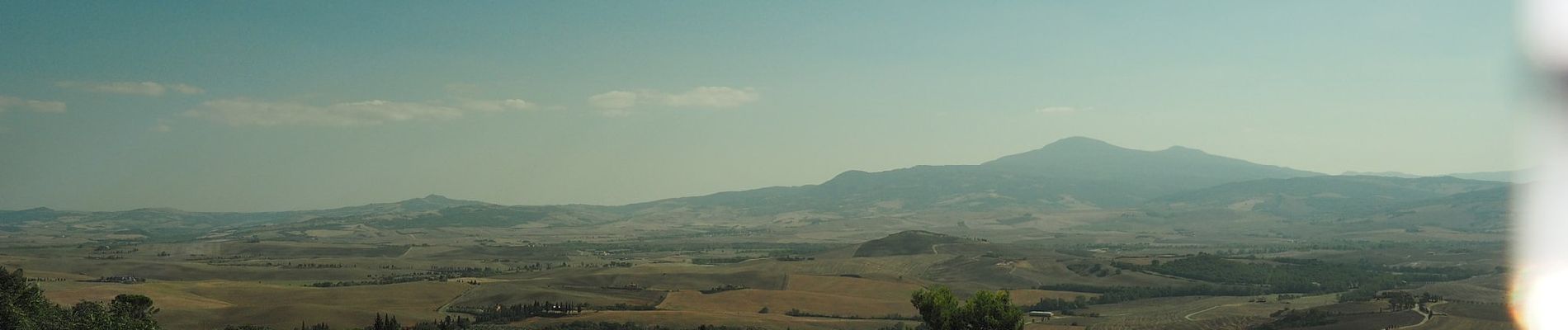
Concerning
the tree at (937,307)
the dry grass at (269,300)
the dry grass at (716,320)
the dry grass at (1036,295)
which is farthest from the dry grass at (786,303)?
the tree at (937,307)

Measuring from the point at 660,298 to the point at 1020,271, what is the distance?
77.2 m

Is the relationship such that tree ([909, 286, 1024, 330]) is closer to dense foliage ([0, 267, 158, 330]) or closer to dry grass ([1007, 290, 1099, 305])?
dense foliage ([0, 267, 158, 330])

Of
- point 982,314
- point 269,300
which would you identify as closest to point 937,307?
point 982,314

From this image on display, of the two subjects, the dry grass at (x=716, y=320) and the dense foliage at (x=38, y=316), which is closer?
the dense foliage at (x=38, y=316)

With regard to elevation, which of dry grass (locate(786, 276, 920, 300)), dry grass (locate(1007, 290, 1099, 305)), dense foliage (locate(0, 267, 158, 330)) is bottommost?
dry grass (locate(1007, 290, 1099, 305))

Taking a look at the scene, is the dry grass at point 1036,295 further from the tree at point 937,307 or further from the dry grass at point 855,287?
the tree at point 937,307

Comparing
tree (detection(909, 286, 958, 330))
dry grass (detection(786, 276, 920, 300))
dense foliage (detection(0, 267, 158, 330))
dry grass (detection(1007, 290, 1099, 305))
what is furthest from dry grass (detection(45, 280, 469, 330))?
dry grass (detection(1007, 290, 1099, 305))

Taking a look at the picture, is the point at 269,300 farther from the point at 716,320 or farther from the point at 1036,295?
the point at 1036,295

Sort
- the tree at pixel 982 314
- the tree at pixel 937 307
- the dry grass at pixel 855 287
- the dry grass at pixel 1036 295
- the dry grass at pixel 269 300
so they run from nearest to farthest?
the tree at pixel 982 314, the tree at pixel 937 307, the dry grass at pixel 269 300, the dry grass at pixel 1036 295, the dry grass at pixel 855 287

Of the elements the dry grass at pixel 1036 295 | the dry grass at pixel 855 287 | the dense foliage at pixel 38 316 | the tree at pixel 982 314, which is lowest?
the dry grass at pixel 1036 295

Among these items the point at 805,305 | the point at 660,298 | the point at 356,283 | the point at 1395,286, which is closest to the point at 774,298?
the point at 805,305

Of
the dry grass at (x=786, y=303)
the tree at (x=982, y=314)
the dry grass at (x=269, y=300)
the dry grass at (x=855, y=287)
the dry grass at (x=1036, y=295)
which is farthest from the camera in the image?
the dry grass at (x=855, y=287)

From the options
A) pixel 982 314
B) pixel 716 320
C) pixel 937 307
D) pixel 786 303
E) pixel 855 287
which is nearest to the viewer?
pixel 982 314

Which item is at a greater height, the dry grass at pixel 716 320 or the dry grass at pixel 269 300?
the dry grass at pixel 269 300
